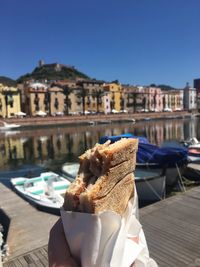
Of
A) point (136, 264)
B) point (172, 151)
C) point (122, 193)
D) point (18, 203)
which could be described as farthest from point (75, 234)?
point (172, 151)

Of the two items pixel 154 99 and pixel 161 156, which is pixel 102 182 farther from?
pixel 154 99

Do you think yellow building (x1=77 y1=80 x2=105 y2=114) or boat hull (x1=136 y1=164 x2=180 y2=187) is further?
yellow building (x1=77 y1=80 x2=105 y2=114)

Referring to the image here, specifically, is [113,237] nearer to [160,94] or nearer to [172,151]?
[172,151]

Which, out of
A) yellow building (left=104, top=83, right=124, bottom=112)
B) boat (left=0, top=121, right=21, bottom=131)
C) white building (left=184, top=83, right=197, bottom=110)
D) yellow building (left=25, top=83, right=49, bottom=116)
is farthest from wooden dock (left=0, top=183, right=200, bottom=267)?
white building (left=184, top=83, right=197, bottom=110)

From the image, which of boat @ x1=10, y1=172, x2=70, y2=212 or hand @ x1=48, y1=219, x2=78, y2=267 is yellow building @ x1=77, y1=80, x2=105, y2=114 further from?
hand @ x1=48, y1=219, x2=78, y2=267

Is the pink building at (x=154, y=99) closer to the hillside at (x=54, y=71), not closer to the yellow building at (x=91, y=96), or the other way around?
the yellow building at (x=91, y=96)

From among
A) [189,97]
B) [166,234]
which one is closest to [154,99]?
[189,97]
